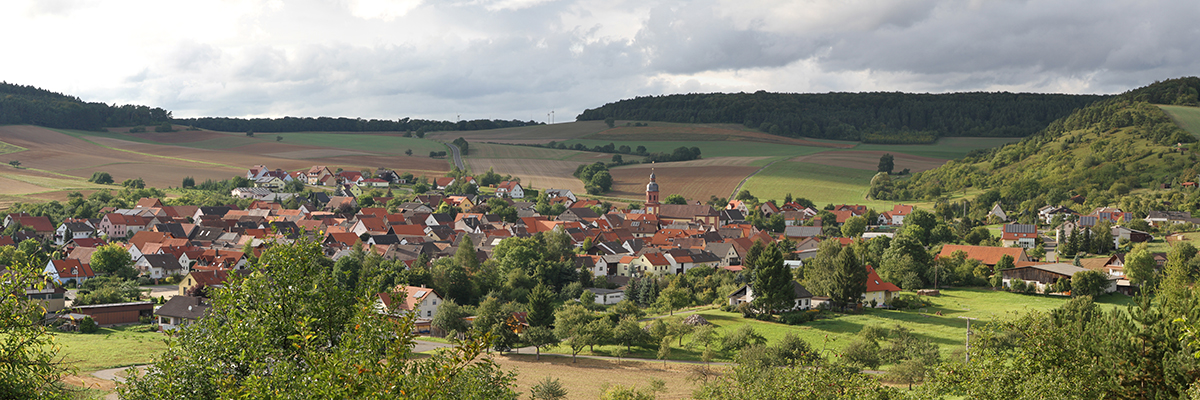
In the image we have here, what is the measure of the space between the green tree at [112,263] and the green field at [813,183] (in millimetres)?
75418

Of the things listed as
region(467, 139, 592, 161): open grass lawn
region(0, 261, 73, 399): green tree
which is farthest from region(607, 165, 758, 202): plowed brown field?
region(0, 261, 73, 399): green tree

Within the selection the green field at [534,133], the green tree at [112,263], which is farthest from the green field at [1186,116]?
the green tree at [112,263]

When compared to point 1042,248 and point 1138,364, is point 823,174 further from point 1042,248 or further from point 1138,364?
point 1138,364

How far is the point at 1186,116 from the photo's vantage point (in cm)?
11312

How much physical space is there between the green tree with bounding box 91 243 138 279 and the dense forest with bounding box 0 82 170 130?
10694 cm

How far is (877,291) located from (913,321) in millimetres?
6376

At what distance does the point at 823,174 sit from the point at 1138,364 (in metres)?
112

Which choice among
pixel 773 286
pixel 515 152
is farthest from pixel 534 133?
pixel 773 286

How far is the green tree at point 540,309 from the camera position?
47062 mm

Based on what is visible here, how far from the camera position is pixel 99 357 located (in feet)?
125

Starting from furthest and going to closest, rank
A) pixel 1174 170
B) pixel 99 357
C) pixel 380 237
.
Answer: pixel 1174 170
pixel 380 237
pixel 99 357

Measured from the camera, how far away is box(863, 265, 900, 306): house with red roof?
51.3m

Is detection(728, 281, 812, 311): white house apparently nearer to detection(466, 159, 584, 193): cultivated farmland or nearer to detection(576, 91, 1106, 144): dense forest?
detection(466, 159, 584, 193): cultivated farmland

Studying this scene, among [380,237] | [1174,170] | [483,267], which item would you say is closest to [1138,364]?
[483,267]
